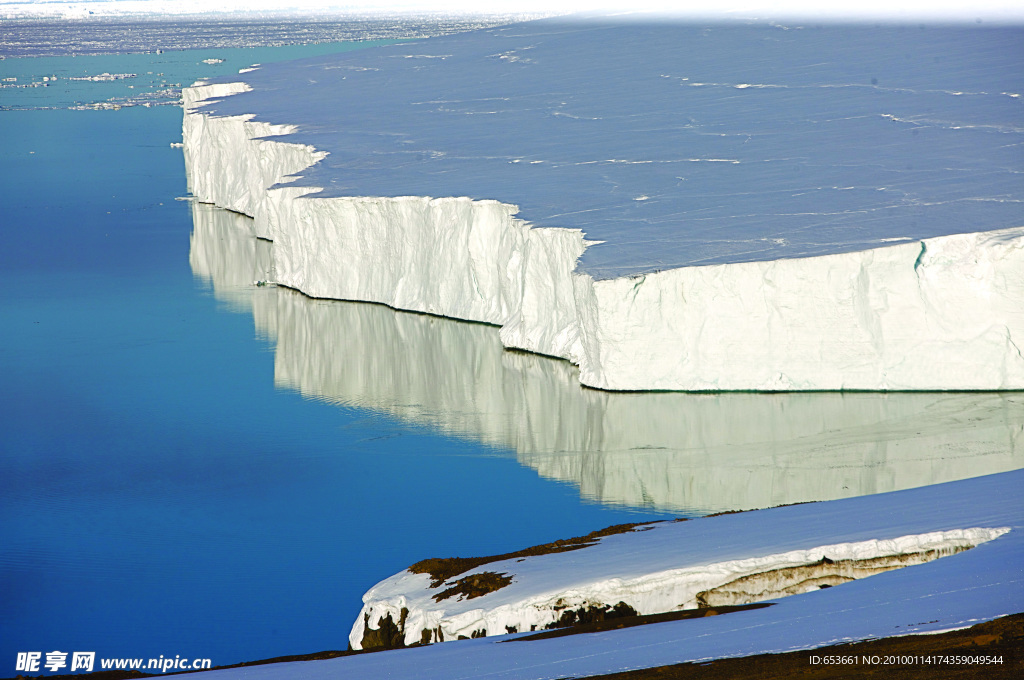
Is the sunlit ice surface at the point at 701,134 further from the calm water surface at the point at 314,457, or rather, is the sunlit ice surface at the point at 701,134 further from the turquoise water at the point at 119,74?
the turquoise water at the point at 119,74

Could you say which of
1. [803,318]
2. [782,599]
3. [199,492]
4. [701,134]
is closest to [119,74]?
[701,134]

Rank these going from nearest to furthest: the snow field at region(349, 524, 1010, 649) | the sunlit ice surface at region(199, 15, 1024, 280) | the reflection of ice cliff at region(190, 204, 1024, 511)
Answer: the snow field at region(349, 524, 1010, 649)
the reflection of ice cliff at region(190, 204, 1024, 511)
the sunlit ice surface at region(199, 15, 1024, 280)

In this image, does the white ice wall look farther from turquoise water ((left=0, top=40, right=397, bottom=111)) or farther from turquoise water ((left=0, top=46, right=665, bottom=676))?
turquoise water ((left=0, top=40, right=397, bottom=111))

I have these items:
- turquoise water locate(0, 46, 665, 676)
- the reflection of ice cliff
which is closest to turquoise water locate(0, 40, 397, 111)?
turquoise water locate(0, 46, 665, 676)

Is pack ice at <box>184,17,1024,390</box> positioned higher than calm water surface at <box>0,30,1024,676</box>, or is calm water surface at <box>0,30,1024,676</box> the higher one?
pack ice at <box>184,17,1024,390</box>

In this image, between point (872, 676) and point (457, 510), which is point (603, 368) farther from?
point (872, 676)

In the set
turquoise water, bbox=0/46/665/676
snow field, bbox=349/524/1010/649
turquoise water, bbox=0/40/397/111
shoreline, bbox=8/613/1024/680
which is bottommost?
turquoise water, bbox=0/46/665/676

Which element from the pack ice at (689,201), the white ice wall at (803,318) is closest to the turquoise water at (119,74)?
the pack ice at (689,201)

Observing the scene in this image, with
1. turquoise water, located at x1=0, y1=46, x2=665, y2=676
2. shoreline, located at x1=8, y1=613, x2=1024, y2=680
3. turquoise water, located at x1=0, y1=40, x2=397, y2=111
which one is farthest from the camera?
turquoise water, located at x1=0, y1=40, x2=397, y2=111
